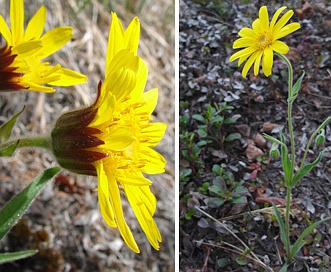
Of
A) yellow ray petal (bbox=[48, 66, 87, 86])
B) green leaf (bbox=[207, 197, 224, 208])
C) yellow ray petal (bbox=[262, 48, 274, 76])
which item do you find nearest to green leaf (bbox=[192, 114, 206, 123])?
green leaf (bbox=[207, 197, 224, 208])

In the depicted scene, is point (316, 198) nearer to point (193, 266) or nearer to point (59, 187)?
point (193, 266)

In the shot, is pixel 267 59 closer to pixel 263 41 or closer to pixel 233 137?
pixel 263 41

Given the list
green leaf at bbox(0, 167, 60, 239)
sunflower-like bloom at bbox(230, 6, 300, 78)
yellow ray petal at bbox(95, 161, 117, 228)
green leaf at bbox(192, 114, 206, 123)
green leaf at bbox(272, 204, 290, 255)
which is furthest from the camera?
green leaf at bbox(192, 114, 206, 123)

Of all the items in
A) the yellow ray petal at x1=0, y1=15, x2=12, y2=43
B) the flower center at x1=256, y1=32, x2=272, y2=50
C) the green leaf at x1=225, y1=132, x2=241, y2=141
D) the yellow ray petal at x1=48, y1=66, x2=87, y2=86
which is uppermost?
the flower center at x1=256, y1=32, x2=272, y2=50

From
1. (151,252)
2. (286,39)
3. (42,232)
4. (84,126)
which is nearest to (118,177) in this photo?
(84,126)

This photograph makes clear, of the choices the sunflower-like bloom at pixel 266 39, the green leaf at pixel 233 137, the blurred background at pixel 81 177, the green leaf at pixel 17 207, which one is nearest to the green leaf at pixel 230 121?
the green leaf at pixel 233 137

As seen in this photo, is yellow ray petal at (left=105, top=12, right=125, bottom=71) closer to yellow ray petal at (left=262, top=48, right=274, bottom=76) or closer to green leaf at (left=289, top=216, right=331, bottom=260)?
yellow ray petal at (left=262, top=48, right=274, bottom=76)
